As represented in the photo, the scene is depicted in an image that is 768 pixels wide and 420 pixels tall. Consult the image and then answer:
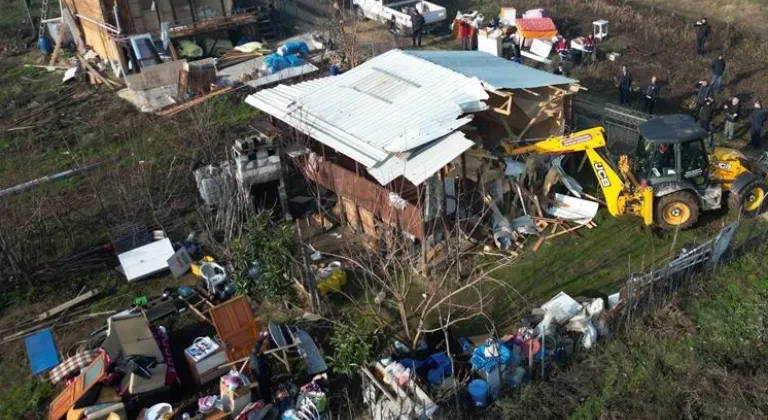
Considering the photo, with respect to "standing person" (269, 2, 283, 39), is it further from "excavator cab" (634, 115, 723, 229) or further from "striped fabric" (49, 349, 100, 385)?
"striped fabric" (49, 349, 100, 385)

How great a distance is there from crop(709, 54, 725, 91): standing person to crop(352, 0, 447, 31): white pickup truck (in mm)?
11608

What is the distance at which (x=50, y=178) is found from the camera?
19.2m

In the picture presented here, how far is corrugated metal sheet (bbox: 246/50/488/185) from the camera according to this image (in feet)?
47.1

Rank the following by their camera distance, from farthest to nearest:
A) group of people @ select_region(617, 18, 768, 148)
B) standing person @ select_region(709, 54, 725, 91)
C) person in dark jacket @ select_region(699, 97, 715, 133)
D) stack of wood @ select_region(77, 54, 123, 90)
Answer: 1. stack of wood @ select_region(77, 54, 123, 90)
2. standing person @ select_region(709, 54, 725, 91)
3. person in dark jacket @ select_region(699, 97, 715, 133)
4. group of people @ select_region(617, 18, 768, 148)

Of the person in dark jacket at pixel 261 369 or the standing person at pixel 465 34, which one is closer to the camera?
the person in dark jacket at pixel 261 369

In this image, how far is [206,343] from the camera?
1251 centimetres

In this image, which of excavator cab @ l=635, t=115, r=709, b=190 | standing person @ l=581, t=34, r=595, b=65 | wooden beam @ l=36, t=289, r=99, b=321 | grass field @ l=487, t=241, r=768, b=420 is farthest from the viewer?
standing person @ l=581, t=34, r=595, b=65

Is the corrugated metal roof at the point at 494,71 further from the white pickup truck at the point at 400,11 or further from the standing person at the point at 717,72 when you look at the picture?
the white pickup truck at the point at 400,11

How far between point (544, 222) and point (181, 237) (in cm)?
857

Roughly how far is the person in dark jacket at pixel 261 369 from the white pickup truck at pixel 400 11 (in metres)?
19.3

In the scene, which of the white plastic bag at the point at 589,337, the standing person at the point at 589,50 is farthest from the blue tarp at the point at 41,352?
the standing person at the point at 589,50

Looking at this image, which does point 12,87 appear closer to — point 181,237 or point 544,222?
point 181,237

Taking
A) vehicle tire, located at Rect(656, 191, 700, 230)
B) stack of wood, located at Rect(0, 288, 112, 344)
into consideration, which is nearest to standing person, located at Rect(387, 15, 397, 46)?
vehicle tire, located at Rect(656, 191, 700, 230)

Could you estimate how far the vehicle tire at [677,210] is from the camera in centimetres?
1481
